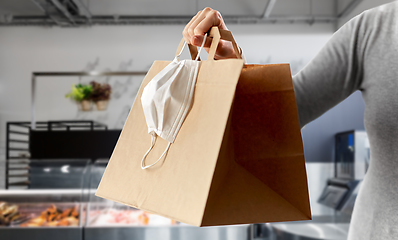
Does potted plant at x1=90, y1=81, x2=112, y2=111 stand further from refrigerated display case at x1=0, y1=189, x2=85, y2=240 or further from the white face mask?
the white face mask

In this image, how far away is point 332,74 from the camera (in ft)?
2.13

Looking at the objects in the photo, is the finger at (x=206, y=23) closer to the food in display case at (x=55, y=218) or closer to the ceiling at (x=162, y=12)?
the food in display case at (x=55, y=218)

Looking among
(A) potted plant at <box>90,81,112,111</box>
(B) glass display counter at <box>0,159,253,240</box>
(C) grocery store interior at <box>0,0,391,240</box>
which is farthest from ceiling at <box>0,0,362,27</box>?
(B) glass display counter at <box>0,159,253,240</box>

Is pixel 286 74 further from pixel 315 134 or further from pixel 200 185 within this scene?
pixel 315 134

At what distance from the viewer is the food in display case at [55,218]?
2.02 metres

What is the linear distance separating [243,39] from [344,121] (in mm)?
2166

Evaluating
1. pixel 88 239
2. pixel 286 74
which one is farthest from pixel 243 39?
pixel 286 74

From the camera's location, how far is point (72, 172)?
205 cm

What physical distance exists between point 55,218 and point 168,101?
79.0 inches

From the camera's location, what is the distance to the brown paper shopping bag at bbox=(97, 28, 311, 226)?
0.38 meters

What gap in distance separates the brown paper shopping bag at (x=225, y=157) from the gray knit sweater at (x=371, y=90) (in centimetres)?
24

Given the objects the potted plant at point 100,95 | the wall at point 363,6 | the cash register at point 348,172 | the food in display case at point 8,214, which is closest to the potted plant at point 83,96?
the potted plant at point 100,95

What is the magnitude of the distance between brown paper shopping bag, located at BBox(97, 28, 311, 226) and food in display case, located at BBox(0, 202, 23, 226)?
1994mm

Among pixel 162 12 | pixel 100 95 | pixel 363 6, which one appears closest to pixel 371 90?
pixel 100 95
